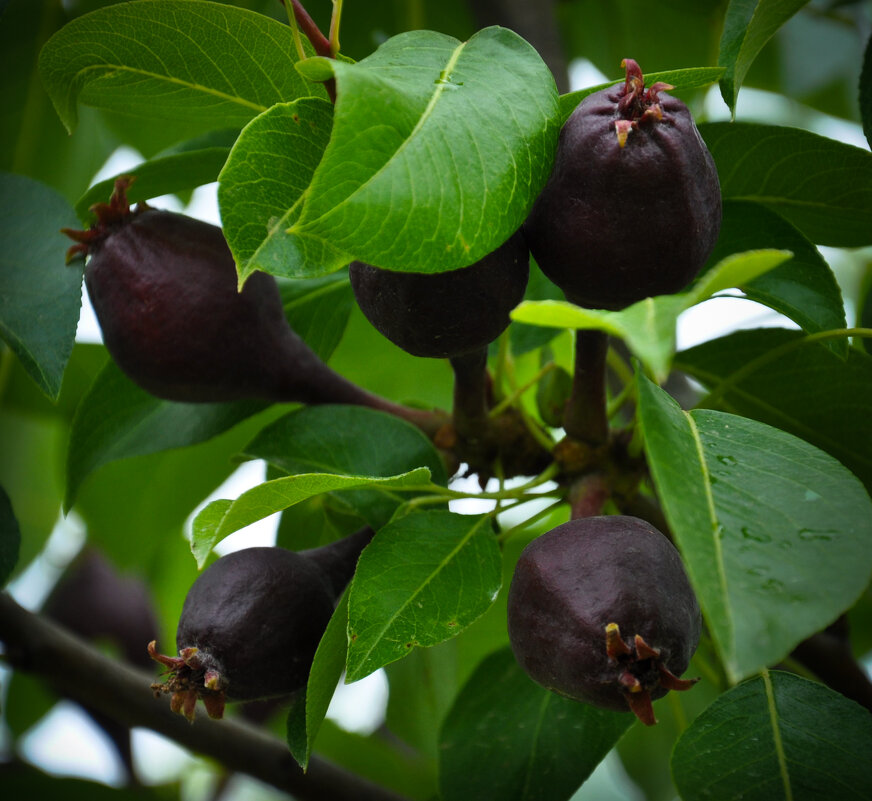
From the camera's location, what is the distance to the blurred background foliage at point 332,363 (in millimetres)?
1301

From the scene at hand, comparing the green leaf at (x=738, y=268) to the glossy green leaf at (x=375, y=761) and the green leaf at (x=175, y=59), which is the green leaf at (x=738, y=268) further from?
the glossy green leaf at (x=375, y=761)

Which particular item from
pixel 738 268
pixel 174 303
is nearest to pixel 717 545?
pixel 738 268

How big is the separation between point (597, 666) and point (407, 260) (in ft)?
0.87

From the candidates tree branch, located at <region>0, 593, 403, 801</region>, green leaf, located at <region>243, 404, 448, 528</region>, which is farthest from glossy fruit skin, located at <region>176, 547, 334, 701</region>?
tree branch, located at <region>0, 593, 403, 801</region>

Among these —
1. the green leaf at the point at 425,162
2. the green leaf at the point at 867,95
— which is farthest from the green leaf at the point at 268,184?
the green leaf at the point at 867,95

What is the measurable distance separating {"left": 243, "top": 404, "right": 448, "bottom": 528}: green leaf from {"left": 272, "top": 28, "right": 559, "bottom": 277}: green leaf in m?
→ 0.26

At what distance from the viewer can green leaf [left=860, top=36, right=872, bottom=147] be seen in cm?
80

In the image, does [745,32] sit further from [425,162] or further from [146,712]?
[146,712]

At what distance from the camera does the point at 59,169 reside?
1.37m

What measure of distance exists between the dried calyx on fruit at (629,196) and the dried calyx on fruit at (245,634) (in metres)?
0.31

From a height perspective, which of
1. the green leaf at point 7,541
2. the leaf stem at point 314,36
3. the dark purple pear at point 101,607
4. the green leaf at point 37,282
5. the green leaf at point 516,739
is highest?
the leaf stem at point 314,36

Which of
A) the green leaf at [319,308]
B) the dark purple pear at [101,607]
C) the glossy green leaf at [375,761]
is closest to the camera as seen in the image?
the green leaf at [319,308]

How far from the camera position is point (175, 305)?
77cm

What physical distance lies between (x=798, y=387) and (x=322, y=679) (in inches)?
21.2
